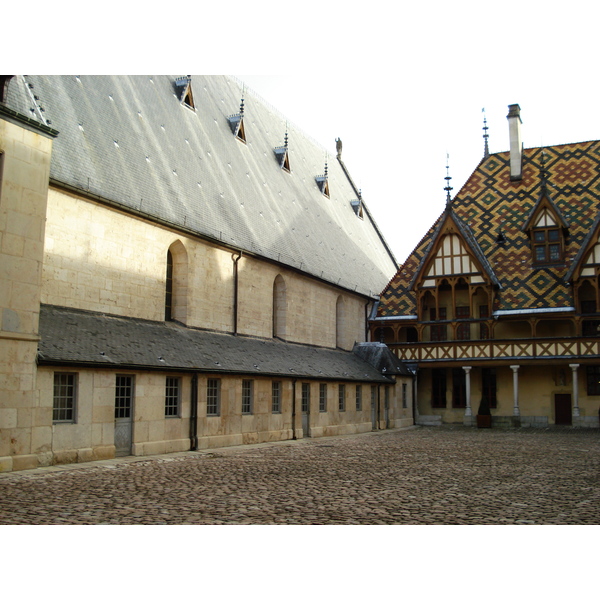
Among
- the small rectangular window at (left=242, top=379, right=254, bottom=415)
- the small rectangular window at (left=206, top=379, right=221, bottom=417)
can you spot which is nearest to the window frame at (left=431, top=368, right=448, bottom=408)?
the small rectangular window at (left=242, top=379, right=254, bottom=415)

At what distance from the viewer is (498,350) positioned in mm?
34719

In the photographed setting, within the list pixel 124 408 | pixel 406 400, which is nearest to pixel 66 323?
pixel 124 408

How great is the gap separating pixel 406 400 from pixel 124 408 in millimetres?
21195

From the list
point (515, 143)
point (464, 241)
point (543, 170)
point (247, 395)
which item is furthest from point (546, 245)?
point (247, 395)

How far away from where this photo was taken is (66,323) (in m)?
18.4

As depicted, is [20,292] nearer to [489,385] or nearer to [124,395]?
[124,395]

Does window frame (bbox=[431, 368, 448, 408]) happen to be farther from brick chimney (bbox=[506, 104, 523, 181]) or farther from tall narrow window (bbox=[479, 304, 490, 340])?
brick chimney (bbox=[506, 104, 523, 181])

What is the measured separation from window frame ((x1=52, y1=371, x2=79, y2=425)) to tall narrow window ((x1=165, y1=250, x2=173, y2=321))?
7.35 metres

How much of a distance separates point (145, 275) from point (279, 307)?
9615mm

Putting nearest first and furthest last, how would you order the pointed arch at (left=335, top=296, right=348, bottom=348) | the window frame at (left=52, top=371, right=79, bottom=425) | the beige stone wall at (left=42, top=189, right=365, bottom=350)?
the window frame at (left=52, top=371, right=79, bottom=425)
the beige stone wall at (left=42, top=189, right=365, bottom=350)
the pointed arch at (left=335, top=296, right=348, bottom=348)

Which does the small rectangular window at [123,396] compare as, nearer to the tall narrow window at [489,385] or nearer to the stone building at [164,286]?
the stone building at [164,286]

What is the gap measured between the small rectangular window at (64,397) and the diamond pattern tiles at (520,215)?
2412 centimetres

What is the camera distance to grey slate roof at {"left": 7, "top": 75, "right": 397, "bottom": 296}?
837 inches

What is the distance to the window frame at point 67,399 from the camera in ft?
54.3
